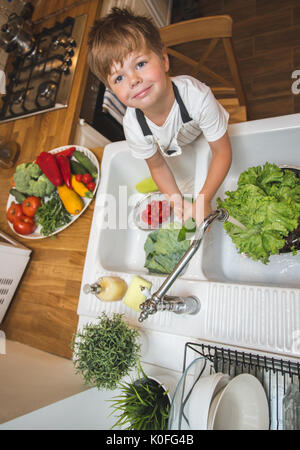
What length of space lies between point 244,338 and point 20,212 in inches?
41.0

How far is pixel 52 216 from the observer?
1185 mm

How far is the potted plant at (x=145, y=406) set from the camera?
62 cm

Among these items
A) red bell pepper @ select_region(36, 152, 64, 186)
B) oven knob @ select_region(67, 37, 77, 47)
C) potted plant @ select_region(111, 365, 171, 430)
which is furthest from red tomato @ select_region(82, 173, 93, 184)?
oven knob @ select_region(67, 37, 77, 47)

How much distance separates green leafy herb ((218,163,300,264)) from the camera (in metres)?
0.79

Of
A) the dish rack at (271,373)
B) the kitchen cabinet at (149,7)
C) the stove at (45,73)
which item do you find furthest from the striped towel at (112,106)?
the dish rack at (271,373)

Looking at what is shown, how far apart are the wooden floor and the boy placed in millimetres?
1128

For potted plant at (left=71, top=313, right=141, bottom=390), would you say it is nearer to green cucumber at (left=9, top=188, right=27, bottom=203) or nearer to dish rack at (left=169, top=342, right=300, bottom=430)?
dish rack at (left=169, top=342, right=300, bottom=430)

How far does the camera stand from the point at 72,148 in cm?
128

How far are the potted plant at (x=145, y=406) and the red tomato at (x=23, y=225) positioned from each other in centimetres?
82

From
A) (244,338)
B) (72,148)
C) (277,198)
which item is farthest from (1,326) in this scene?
(277,198)

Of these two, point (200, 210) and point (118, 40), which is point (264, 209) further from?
point (118, 40)

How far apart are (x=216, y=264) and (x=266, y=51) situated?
181cm

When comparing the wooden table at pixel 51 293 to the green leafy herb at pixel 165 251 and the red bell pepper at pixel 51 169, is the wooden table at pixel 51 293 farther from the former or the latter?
the green leafy herb at pixel 165 251

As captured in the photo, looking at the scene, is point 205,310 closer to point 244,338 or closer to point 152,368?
point 244,338
